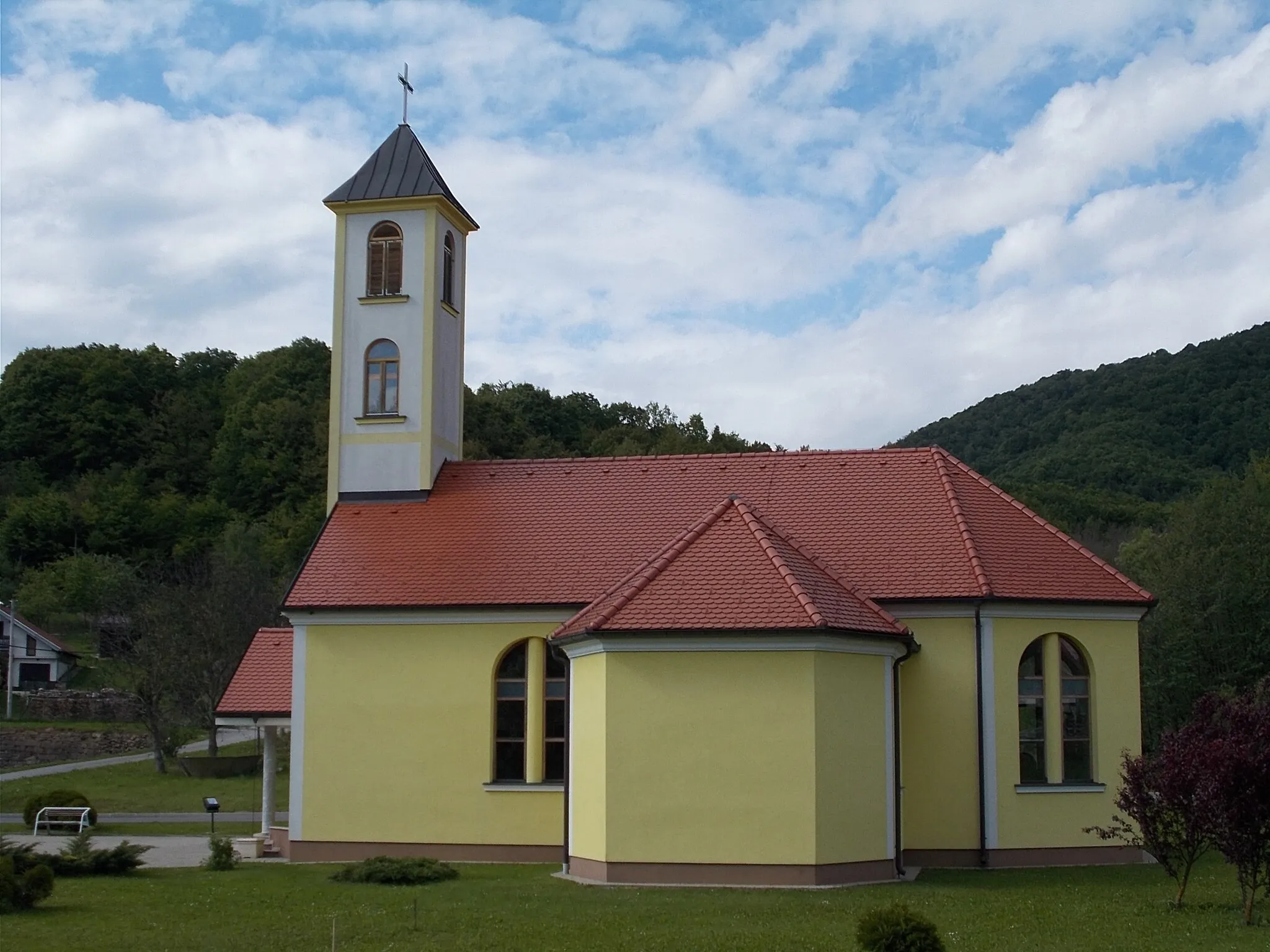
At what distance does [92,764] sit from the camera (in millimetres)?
50000

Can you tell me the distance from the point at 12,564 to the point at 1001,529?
2653 inches

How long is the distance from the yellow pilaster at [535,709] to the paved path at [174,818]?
10.3 metres

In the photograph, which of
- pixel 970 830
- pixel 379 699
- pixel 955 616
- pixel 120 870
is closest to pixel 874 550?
pixel 955 616

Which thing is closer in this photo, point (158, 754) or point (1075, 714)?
point (1075, 714)

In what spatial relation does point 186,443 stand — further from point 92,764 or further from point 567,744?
point 567,744

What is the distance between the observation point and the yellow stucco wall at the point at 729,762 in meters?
20.2

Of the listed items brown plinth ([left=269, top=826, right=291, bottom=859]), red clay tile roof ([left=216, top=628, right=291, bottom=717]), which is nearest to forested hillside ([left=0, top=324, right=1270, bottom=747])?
red clay tile roof ([left=216, top=628, right=291, bottom=717])

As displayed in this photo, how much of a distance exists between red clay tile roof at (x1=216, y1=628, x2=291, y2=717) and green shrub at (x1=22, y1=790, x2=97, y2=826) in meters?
6.15

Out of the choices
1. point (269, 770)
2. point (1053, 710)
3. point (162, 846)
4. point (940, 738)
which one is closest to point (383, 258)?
point (269, 770)

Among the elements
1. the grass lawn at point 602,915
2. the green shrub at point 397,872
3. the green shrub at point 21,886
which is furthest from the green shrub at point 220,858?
the green shrub at point 21,886

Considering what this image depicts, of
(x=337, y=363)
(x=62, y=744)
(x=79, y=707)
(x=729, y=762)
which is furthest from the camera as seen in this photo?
(x=79, y=707)

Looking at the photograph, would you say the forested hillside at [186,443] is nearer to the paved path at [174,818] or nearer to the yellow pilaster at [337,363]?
the paved path at [174,818]

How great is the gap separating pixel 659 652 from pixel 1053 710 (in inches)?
296

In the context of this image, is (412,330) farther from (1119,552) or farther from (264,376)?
(264,376)
